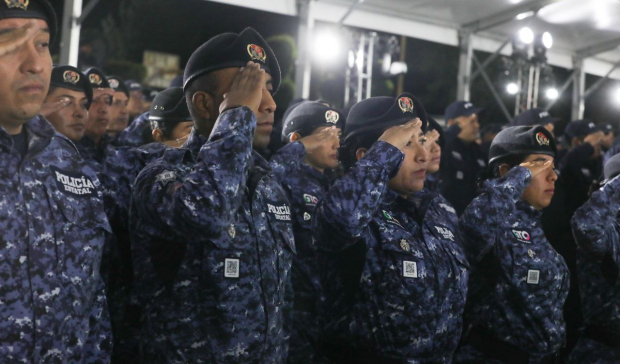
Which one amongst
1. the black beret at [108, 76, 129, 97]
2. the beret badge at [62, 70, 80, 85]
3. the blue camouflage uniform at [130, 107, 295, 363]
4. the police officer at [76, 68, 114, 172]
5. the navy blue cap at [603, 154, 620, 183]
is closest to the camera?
the blue camouflage uniform at [130, 107, 295, 363]

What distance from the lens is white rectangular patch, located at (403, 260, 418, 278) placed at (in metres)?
2.26

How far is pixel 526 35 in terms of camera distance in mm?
8820

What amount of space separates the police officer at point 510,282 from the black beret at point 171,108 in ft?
4.61

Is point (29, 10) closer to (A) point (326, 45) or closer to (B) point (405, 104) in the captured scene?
(B) point (405, 104)

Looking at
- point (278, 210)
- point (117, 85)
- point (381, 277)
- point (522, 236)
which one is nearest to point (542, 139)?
point (522, 236)

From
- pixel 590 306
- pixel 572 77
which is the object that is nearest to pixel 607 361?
pixel 590 306

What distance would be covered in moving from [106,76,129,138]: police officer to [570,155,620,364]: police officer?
3.14 metres

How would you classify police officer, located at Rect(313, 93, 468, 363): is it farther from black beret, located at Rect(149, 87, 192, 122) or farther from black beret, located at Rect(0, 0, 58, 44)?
black beret, located at Rect(0, 0, 58, 44)

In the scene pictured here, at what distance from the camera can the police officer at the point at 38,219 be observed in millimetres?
1361

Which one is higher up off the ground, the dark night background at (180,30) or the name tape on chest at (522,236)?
the dark night background at (180,30)

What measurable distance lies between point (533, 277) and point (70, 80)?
2383 mm

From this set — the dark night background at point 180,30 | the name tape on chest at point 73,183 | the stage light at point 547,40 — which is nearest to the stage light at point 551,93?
the dark night background at point 180,30

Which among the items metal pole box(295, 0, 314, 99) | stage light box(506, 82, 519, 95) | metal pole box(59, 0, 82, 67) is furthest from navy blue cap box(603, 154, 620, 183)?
stage light box(506, 82, 519, 95)

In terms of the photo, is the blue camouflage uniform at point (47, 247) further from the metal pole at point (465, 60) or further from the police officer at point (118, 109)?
the metal pole at point (465, 60)
